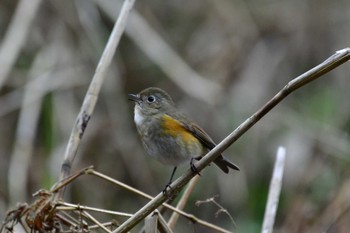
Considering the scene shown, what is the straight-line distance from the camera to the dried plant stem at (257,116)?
7.89ft

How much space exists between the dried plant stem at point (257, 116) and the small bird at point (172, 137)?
73 cm

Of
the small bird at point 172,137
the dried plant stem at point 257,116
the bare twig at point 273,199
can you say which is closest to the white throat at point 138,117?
the small bird at point 172,137

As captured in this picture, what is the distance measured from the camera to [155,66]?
596 cm

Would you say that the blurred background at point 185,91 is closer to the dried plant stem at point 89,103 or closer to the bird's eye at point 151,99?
the bird's eye at point 151,99

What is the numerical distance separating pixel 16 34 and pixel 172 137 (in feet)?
6.16

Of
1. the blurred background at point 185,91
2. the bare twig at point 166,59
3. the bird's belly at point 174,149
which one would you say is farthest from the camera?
the bare twig at point 166,59

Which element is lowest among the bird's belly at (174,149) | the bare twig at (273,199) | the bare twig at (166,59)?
the bare twig at (273,199)

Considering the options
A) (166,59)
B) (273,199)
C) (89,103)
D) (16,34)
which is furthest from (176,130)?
(166,59)

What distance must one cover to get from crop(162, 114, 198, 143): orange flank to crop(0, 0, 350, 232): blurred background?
4.77 ft

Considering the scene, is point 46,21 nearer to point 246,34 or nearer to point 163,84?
point 163,84

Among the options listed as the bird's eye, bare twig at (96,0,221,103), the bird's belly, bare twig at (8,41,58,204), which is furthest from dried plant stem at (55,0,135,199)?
bare twig at (96,0,221,103)

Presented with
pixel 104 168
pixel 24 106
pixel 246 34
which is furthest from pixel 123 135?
pixel 246 34

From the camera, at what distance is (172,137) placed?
12.1 ft

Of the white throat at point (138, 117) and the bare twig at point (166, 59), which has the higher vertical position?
the bare twig at point (166, 59)
